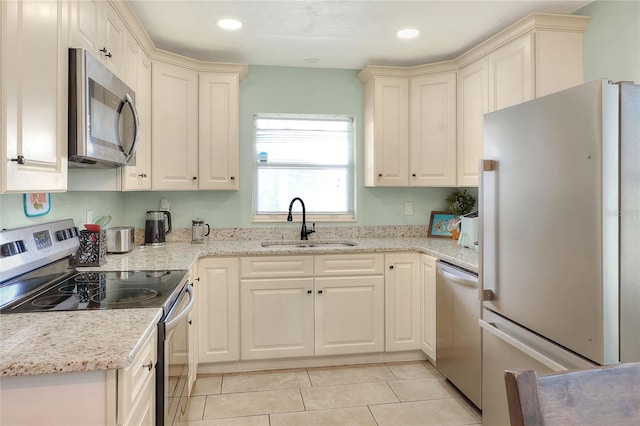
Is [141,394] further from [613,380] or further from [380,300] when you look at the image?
[380,300]

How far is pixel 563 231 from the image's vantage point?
1478mm

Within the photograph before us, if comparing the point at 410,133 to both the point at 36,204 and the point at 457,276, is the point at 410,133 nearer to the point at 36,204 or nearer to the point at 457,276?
the point at 457,276

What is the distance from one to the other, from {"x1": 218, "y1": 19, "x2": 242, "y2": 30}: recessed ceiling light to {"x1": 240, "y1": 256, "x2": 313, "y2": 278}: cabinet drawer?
61.6 inches

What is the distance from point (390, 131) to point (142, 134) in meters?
1.89

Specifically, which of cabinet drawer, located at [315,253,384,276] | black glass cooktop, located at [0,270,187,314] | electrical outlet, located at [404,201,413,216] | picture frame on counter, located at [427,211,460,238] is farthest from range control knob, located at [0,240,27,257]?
picture frame on counter, located at [427,211,460,238]

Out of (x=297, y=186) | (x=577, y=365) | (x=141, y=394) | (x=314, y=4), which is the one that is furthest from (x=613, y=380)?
(x=297, y=186)

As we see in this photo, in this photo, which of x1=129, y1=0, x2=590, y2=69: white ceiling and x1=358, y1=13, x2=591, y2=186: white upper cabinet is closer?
x1=129, y1=0, x2=590, y2=69: white ceiling

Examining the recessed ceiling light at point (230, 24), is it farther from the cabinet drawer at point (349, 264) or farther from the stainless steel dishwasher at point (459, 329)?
the stainless steel dishwasher at point (459, 329)

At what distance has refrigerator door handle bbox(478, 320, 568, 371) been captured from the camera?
1525mm

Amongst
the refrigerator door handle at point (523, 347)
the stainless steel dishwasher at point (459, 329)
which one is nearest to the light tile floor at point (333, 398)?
the stainless steel dishwasher at point (459, 329)

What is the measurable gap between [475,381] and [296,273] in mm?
1340

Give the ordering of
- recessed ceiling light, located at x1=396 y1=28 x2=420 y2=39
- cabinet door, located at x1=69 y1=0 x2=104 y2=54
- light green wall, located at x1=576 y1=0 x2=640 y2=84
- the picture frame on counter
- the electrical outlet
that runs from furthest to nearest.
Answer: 1. the electrical outlet
2. the picture frame on counter
3. recessed ceiling light, located at x1=396 y1=28 x2=420 y2=39
4. light green wall, located at x1=576 y1=0 x2=640 y2=84
5. cabinet door, located at x1=69 y1=0 x2=104 y2=54

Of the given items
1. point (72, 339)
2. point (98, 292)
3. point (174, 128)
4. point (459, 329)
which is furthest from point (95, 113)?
point (459, 329)

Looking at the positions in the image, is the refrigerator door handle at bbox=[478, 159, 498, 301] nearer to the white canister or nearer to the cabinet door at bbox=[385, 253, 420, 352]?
the white canister
